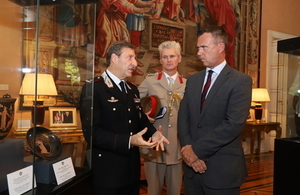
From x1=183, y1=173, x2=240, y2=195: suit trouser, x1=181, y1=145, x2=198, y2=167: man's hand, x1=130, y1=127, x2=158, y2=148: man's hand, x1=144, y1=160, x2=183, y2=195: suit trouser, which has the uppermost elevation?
x1=130, y1=127, x2=158, y2=148: man's hand

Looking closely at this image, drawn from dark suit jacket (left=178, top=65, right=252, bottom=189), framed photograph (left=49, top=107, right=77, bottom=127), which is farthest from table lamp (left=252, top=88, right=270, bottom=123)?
framed photograph (left=49, top=107, right=77, bottom=127)

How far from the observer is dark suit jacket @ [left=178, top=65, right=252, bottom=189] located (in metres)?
2.07

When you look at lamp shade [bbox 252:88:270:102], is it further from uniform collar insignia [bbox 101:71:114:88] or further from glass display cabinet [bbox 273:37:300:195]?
uniform collar insignia [bbox 101:71:114:88]

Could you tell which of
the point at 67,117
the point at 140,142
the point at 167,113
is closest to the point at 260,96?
the point at 167,113

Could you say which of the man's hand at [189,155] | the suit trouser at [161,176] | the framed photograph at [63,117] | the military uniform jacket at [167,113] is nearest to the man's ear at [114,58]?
the framed photograph at [63,117]

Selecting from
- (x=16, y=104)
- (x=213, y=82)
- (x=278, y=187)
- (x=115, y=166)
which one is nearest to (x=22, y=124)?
(x=16, y=104)

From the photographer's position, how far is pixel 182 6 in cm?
635

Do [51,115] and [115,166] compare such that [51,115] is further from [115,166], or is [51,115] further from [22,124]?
[115,166]

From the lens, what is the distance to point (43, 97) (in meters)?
1.69

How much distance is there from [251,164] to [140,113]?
506 cm

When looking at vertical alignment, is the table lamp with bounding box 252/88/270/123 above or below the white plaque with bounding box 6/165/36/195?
above

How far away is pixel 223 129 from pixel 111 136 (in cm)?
80

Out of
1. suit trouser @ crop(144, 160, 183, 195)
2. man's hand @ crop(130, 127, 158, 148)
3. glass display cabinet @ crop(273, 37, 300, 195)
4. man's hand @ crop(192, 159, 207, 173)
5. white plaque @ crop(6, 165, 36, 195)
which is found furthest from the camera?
glass display cabinet @ crop(273, 37, 300, 195)

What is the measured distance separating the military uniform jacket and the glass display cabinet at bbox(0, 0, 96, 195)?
1.07 metres
